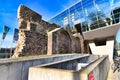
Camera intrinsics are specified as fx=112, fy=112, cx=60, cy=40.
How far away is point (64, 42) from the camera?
16.5m

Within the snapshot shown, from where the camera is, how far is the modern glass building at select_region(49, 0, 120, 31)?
16250 millimetres

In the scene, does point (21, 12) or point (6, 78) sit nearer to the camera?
point (6, 78)

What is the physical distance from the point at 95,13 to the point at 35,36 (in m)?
11.1

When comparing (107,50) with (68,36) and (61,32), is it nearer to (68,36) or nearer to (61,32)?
(68,36)

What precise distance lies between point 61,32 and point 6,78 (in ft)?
41.0

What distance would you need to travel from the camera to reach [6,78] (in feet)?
12.7

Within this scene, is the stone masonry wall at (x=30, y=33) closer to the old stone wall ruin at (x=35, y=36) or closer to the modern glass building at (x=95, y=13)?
the old stone wall ruin at (x=35, y=36)

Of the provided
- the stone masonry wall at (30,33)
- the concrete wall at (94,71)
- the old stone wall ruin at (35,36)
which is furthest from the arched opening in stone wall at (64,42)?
the concrete wall at (94,71)

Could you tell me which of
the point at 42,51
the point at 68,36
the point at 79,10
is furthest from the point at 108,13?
the point at 42,51

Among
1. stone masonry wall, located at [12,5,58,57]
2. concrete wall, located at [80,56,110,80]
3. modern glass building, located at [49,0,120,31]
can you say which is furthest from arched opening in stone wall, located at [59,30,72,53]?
concrete wall, located at [80,56,110,80]

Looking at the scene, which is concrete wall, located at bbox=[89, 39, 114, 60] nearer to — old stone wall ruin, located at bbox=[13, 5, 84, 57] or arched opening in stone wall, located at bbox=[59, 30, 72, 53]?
arched opening in stone wall, located at bbox=[59, 30, 72, 53]

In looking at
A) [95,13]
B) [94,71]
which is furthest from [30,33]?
[95,13]

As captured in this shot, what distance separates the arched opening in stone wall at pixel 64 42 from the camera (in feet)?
50.9

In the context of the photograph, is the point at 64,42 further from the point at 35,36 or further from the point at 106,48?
the point at 106,48
